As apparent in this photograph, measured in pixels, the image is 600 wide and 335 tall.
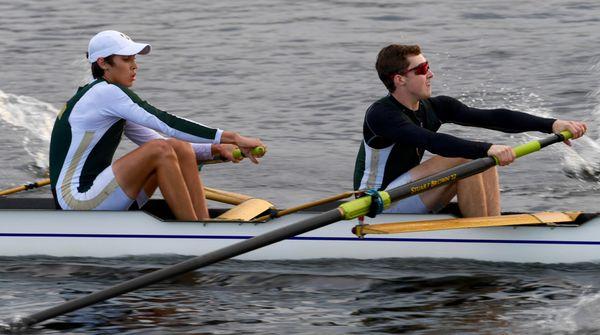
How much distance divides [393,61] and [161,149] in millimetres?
1760

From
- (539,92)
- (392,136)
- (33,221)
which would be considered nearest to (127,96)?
(33,221)

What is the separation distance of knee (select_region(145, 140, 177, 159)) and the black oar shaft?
1.19m

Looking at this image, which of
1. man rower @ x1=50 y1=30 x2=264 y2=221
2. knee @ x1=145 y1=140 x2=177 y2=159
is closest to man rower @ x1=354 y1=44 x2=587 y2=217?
man rower @ x1=50 y1=30 x2=264 y2=221

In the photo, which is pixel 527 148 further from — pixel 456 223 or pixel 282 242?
pixel 282 242

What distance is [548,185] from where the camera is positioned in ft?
46.0

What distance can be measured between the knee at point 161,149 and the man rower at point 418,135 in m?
1.39

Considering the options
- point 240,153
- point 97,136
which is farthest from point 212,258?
point 97,136

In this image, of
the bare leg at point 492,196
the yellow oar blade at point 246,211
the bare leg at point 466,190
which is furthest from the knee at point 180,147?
the bare leg at point 492,196

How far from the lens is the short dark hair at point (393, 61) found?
10.0 meters

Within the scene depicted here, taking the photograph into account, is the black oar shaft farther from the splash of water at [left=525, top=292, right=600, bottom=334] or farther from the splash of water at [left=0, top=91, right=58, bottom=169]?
the splash of water at [left=0, top=91, right=58, bottom=169]

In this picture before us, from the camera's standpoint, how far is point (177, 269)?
30.0 ft

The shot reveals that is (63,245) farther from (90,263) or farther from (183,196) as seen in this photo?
(183,196)

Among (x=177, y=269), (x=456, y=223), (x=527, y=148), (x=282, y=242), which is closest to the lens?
(x=177, y=269)

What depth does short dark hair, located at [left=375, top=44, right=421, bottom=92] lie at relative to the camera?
396 inches
